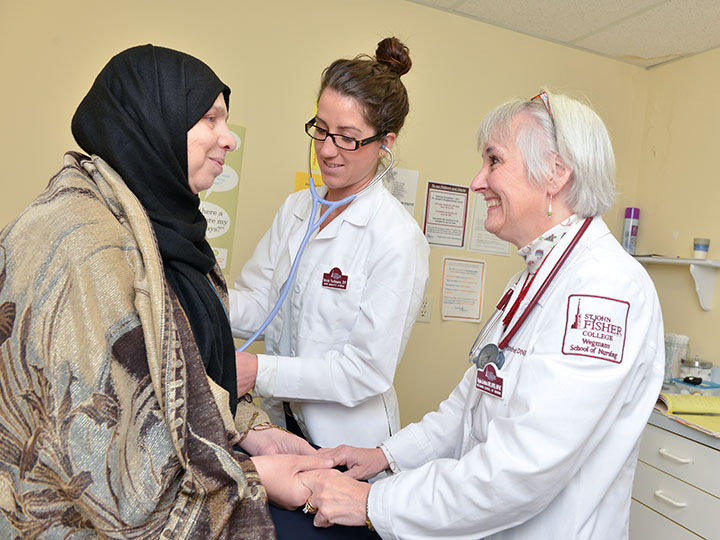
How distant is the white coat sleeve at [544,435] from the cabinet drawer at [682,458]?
1.32 m

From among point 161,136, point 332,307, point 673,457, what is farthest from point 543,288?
point 673,457

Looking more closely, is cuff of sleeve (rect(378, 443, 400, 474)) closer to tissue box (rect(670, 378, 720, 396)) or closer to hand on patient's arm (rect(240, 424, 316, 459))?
hand on patient's arm (rect(240, 424, 316, 459))

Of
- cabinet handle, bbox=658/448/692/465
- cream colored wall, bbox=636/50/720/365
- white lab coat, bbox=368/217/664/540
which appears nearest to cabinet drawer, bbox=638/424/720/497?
cabinet handle, bbox=658/448/692/465

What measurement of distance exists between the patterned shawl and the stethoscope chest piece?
1.75ft

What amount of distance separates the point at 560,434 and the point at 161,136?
822mm

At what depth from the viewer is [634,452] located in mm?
1104

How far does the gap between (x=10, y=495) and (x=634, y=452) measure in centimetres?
106

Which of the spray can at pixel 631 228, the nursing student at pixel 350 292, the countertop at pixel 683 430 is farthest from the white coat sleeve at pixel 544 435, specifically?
the spray can at pixel 631 228

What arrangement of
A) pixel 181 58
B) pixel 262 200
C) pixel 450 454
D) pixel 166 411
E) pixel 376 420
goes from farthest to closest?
→ 1. pixel 262 200
2. pixel 376 420
3. pixel 450 454
4. pixel 181 58
5. pixel 166 411

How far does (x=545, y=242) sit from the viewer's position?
117 cm

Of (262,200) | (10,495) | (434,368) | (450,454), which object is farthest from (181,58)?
(434,368)

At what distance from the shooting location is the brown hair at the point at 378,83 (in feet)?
5.06

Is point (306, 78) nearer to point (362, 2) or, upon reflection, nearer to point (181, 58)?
point (362, 2)

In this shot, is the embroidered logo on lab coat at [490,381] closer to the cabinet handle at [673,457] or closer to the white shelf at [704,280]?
the cabinet handle at [673,457]
